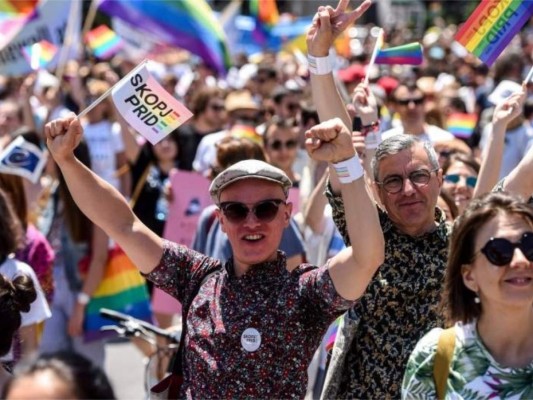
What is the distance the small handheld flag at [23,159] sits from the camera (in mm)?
6004

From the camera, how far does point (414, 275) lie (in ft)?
12.9

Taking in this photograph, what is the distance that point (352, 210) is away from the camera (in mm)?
3441

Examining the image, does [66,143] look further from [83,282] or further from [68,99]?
[68,99]

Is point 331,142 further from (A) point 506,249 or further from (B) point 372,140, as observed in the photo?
(B) point 372,140

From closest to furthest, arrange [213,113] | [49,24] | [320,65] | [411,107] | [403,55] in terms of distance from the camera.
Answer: [320,65]
[403,55]
[411,107]
[213,113]
[49,24]

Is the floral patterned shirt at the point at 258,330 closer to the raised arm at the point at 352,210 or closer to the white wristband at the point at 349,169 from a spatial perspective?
the raised arm at the point at 352,210

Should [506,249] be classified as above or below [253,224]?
above

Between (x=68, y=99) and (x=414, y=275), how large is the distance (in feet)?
30.7

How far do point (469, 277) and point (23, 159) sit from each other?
11.5 feet

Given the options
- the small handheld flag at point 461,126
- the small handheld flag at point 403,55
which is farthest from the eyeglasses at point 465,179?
the small handheld flag at point 461,126

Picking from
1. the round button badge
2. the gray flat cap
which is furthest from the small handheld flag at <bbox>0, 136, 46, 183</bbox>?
the round button badge

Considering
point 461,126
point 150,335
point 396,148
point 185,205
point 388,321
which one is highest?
point 396,148

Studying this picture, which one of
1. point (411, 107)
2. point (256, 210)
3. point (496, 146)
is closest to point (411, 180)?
point (256, 210)

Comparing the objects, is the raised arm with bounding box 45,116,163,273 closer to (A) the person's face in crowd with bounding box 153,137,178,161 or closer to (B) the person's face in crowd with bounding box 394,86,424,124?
(B) the person's face in crowd with bounding box 394,86,424,124
